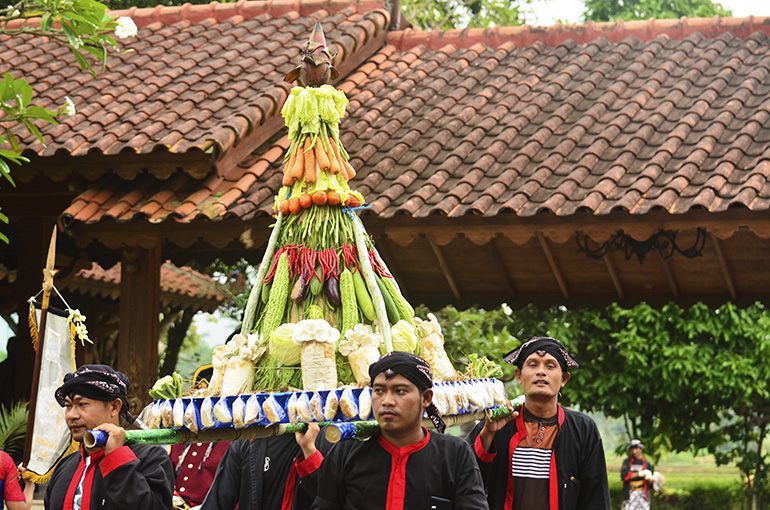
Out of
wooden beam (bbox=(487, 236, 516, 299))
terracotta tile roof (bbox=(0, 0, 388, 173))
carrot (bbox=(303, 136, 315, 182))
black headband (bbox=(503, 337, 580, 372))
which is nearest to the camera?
black headband (bbox=(503, 337, 580, 372))

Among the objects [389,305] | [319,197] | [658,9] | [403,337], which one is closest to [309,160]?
[319,197]

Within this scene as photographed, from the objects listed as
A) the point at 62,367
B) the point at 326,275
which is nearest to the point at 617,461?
the point at 62,367

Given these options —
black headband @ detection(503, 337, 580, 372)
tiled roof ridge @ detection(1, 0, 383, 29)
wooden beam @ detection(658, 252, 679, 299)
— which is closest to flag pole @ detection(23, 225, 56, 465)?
black headband @ detection(503, 337, 580, 372)

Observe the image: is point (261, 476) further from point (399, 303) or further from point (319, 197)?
point (319, 197)

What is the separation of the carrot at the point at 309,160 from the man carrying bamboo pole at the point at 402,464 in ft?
3.57

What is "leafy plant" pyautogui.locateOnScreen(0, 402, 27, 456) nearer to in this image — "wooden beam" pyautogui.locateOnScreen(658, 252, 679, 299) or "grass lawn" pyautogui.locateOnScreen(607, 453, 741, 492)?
"wooden beam" pyautogui.locateOnScreen(658, 252, 679, 299)

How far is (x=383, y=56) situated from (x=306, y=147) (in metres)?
5.70

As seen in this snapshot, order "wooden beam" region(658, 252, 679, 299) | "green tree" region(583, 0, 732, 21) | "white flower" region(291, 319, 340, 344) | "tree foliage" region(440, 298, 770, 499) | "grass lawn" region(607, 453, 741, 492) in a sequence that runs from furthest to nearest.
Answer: "grass lawn" region(607, 453, 741, 492), "green tree" region(583, 0, 732, 21), "tree foliage" region(440, 298, 770, 499), "wooden beam" region(658, 252, 679, 299), "white flower" region(291, 319, 340, 344)

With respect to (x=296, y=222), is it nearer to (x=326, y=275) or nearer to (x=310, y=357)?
(x=326, y=275)

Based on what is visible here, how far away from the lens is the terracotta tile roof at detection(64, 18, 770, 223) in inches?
271

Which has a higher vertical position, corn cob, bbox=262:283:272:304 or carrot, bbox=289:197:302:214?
carrot, bbox=289:197:302:214

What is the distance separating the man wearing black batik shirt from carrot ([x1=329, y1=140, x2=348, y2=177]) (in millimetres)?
1002

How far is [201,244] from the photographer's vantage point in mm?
9047

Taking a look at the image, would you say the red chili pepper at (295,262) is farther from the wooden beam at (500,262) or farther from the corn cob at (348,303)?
the wooden beam at (500,262)
